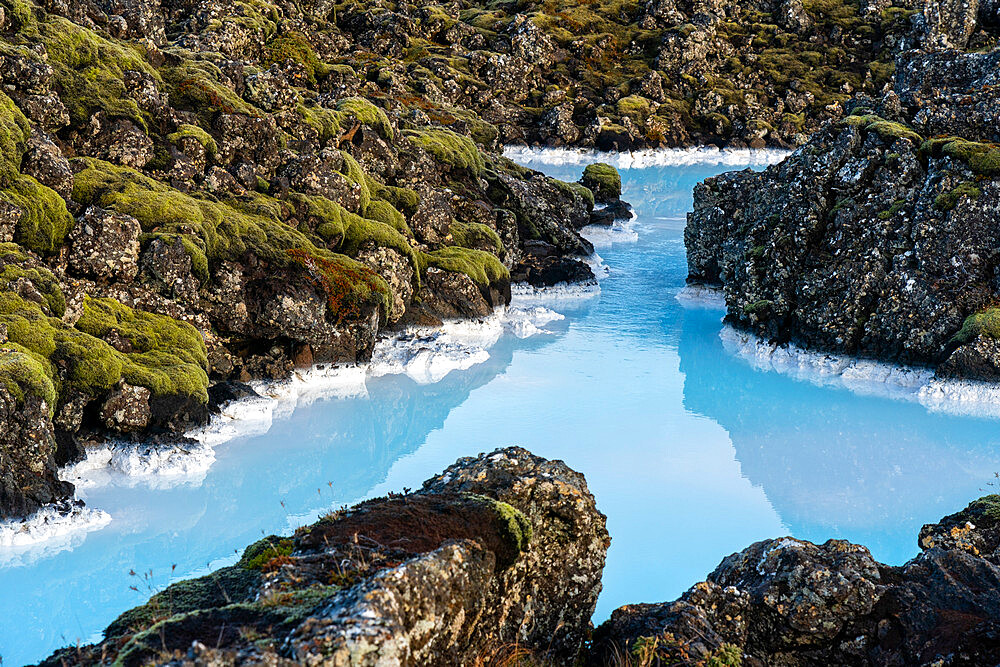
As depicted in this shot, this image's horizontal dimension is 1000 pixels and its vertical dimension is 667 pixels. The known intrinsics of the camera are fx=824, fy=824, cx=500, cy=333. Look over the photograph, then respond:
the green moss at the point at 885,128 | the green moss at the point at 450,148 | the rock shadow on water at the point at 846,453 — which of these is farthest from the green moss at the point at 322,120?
the green moss at the point at 885,128

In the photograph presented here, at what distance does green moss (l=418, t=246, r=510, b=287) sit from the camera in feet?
128

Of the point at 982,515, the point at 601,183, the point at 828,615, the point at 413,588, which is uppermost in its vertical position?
the point at 413,588

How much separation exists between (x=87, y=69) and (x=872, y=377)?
3400cm

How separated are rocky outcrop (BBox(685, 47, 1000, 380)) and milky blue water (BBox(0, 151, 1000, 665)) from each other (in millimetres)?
2764

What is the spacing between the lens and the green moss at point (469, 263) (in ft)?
128

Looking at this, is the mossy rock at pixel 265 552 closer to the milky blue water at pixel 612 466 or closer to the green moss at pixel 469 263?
the milky blue water at pixel 612 466

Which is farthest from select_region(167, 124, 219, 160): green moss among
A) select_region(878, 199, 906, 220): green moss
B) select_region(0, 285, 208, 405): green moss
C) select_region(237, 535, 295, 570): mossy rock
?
select_region(878, 199, 906, 220): green moss

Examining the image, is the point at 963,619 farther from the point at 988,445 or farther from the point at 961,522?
the point at 988,445

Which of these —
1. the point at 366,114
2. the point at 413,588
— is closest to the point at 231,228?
the point at 366,114

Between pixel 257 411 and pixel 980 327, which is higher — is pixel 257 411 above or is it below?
below

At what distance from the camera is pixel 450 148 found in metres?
47.2

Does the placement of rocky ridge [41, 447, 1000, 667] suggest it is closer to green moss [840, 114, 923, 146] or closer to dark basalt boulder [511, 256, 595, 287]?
green moss [840, 114, 923, 146]

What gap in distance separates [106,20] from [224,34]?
23.5 meters

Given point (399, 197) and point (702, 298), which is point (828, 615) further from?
point (702, 298)
